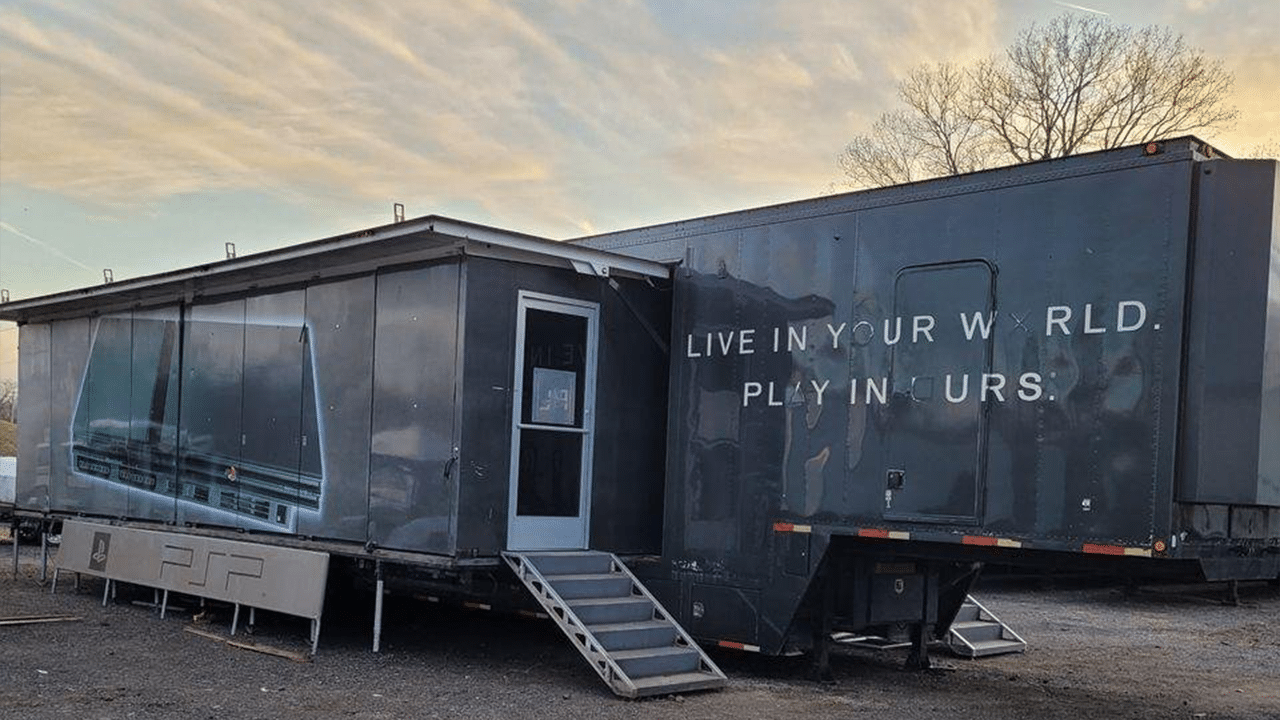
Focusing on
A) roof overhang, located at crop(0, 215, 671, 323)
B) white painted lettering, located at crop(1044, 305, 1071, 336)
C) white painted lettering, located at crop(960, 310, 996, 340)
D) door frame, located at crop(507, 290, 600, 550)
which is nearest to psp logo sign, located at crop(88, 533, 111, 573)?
roof overhang, located at crop(0, 215, 671, 323)

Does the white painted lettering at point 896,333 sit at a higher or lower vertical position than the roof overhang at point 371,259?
lower

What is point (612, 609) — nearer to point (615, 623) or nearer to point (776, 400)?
point (615, 623)

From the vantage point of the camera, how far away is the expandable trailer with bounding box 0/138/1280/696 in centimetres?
650

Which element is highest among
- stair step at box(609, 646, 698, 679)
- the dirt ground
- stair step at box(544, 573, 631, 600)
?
stair step at box(544, 573, 631, 600)

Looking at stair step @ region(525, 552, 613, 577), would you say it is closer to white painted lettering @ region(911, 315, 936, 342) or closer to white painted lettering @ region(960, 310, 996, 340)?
white painted lettering @ region(911, 315, 936, 342)

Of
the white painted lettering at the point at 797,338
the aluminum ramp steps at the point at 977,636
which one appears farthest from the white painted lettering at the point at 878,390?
the aluminum ramp steps at the point at 977,636

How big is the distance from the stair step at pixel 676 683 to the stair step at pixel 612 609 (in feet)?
2.04

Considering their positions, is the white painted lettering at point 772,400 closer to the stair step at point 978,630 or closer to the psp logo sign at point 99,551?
the stair step at point 978,630

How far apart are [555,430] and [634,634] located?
1.76 meters

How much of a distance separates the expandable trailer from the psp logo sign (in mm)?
1254

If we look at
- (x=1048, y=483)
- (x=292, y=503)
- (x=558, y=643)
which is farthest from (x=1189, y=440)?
(x=292, y=503)

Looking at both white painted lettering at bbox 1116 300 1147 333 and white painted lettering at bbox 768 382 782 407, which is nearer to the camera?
white painted lettering at bbox 1116 300 1147 333

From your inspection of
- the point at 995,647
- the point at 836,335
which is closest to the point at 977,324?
the point at 836,335

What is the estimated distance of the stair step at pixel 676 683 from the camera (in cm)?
750
